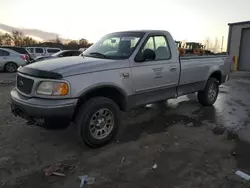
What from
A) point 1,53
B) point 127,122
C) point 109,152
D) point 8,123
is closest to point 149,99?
point 127,122

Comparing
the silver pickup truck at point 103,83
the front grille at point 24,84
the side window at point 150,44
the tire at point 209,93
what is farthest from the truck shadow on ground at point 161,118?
the front grille at point 24,84

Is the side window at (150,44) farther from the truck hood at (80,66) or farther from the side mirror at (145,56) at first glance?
the truck hood at (80,66)

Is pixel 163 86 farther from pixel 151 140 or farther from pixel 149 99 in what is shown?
pixel 151 140

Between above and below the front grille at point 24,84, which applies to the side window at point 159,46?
above

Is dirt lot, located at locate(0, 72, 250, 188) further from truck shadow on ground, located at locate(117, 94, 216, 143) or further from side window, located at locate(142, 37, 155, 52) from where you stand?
side window, located at locate(142, 37, 155, 52)

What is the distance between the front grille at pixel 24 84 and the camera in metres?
3.66

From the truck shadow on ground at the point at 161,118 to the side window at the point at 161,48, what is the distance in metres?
1.47

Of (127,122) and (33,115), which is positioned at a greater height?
(33,115)

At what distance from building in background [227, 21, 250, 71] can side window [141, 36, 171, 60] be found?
14.4 meters

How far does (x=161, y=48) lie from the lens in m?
5.02

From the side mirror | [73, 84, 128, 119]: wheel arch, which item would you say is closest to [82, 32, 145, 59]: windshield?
the side mirror

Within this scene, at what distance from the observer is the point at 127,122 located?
5.28m

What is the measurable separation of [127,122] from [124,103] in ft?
3.66

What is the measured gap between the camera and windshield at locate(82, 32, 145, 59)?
444cm
